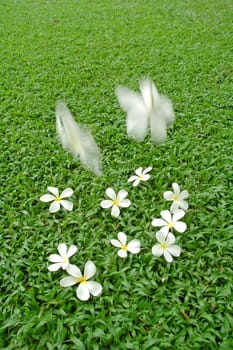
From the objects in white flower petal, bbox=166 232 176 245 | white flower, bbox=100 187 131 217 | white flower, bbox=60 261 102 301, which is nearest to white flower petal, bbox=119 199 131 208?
white flower, bbox=100 187 131 217

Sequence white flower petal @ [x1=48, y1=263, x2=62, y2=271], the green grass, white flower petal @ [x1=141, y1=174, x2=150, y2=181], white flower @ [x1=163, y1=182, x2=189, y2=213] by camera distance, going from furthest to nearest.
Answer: white flower petal @ [x1=141, y1=174, x2=150, y2=181], white flower @ [x1=163, y1=182, x2=189, y2=213], white flower petal @ [x1=48, y1=263, x2=62, y2=271], the green grass

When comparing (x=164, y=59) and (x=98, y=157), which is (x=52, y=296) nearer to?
(x=98, y=157)

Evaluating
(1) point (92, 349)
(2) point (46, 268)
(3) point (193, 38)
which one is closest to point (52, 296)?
(2) point (46, 268)

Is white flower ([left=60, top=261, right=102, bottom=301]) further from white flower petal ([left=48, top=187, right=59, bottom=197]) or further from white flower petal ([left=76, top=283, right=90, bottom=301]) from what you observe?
white flower petal ([left=48, top=187, right=59, bottom=197])

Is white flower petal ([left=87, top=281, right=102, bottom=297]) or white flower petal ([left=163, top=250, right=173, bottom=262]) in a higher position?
white flower petal ([left=87, top=281, right=102, bottom=297])

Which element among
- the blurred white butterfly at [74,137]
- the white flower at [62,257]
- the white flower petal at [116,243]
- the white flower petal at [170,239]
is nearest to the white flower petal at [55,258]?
the white flower at [62,257]

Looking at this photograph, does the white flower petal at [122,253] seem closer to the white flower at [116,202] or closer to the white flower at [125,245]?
the white flower at [125,245]

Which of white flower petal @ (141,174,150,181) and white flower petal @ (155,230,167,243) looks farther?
white flower petal @ (141,174,150,181)
